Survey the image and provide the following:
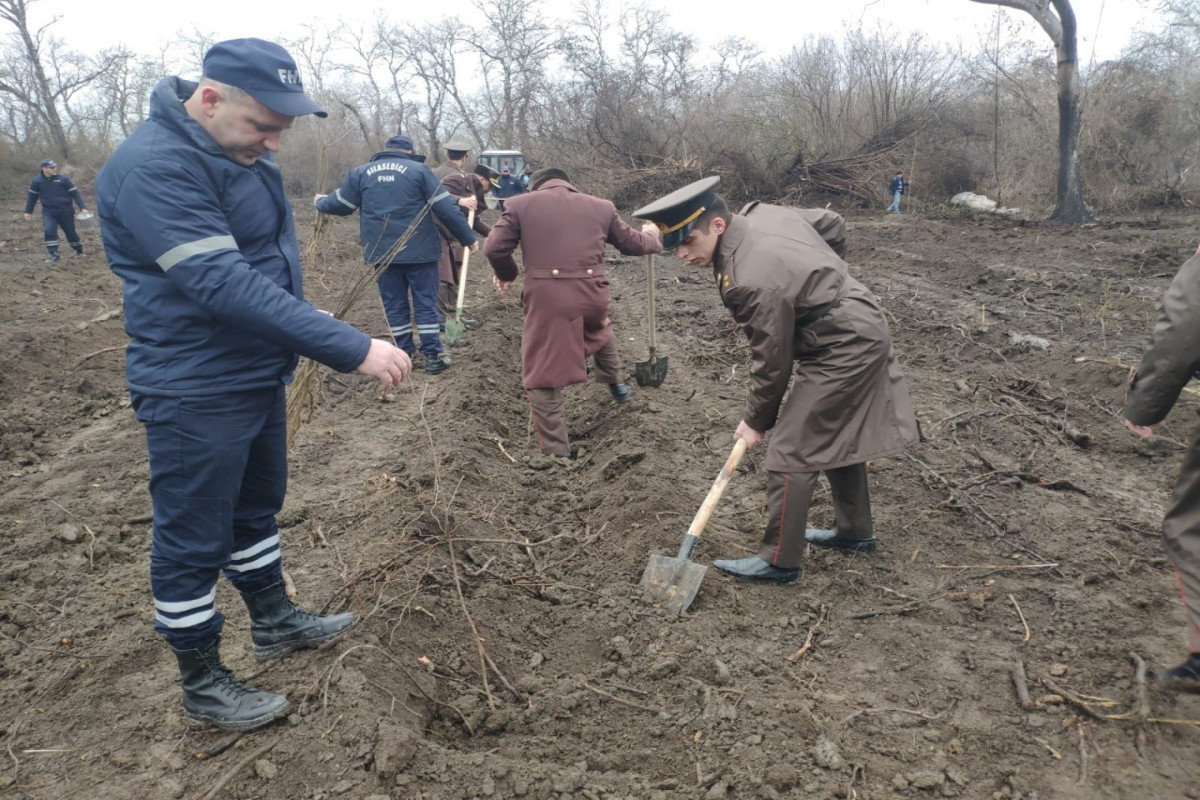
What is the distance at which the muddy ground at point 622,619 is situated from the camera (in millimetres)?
2508

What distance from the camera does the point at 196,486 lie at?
2.45 metres

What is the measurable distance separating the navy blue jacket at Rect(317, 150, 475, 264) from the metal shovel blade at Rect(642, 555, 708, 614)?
13.9ft

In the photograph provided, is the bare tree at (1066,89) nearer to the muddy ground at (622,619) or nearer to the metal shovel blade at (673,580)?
the muddy ground at (622,619)

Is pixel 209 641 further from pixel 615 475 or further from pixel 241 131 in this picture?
pixel 615 475

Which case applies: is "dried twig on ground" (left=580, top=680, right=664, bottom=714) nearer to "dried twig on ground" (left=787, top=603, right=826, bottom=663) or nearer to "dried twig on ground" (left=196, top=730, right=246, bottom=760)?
"dried twig on ground" (left=787, top=603, right=826, bottom=663)

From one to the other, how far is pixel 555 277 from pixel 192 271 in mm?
2871

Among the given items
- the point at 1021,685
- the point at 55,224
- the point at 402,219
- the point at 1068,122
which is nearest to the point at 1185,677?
the point at 1021,685

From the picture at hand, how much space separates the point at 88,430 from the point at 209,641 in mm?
4427

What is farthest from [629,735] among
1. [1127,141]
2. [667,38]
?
[667,38]

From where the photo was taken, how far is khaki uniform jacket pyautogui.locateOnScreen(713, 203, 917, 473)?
3219mm

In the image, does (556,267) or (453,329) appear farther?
(453,329)

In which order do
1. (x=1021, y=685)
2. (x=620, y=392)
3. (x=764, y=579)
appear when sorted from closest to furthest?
1. (x=1021, y=685)
2. (x=764, y=579)
3. (x=620, y=392)

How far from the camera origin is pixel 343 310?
3.90m

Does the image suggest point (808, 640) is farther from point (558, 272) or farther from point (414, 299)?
point (414, 299)
